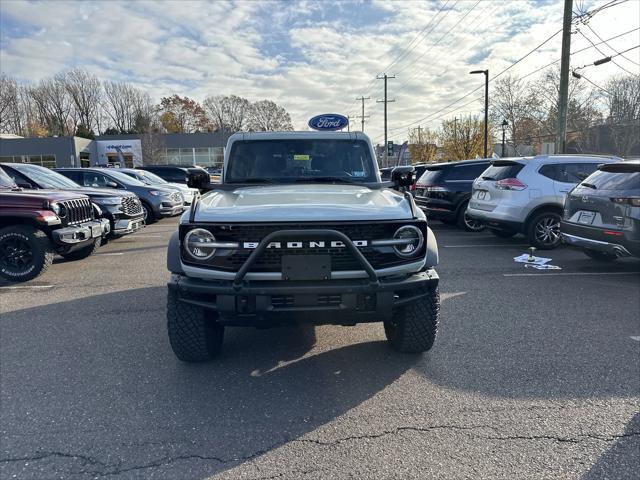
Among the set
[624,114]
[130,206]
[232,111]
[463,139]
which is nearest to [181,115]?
[232,111]

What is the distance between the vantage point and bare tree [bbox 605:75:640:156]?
1674 inches

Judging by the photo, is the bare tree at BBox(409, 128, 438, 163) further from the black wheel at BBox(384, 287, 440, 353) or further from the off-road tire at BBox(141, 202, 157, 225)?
the black wheel at BBox(384, 287, 440, 353)

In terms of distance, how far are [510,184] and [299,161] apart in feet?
18.1

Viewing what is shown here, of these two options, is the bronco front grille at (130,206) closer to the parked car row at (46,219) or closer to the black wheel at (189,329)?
the parked car row at (46,219)

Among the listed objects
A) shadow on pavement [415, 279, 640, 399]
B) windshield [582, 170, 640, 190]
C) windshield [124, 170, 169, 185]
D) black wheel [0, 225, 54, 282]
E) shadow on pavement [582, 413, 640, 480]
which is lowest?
shadow on pavement [582, 413, 640, 480]

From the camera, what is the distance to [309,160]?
187 inches

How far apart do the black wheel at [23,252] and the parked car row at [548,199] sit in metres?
7.98

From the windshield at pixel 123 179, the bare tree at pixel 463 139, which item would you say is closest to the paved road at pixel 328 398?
the windshield at pixel 123 179

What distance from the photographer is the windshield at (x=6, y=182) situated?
730 cm

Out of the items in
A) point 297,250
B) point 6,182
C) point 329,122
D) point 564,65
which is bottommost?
point 297,250

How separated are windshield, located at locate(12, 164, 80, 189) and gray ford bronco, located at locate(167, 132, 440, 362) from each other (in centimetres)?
634

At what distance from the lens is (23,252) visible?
6703 millimetres

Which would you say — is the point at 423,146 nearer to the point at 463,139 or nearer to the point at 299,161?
the point at 463,139

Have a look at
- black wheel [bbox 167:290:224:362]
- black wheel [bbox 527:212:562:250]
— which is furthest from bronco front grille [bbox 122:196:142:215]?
black wheel [bbox 527:212:562:250]
